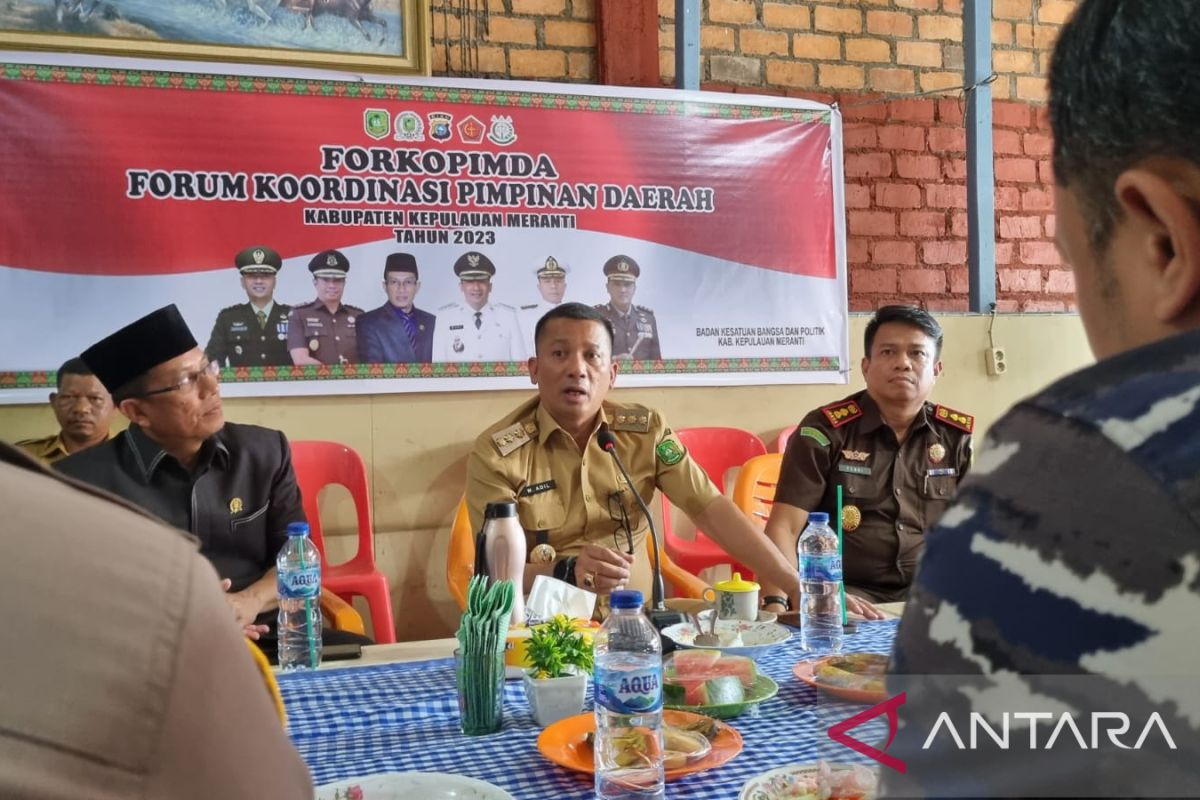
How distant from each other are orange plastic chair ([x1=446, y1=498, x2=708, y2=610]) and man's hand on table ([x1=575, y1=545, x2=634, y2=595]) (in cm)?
60

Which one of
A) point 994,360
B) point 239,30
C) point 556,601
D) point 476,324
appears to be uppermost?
point 239,30

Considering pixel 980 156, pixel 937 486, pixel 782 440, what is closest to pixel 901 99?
pixel 980 156

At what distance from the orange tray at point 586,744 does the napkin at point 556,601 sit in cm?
36

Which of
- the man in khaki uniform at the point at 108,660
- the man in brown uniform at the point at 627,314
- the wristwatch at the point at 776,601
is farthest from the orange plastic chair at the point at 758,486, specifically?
the man in khaki uniform at the point at 108,660

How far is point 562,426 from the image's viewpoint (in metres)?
2.25

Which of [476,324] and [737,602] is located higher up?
[476,324]

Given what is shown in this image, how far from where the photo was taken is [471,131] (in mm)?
2771

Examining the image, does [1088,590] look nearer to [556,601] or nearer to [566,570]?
[556,601]

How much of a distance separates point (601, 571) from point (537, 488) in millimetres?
558

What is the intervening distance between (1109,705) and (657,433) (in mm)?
1928

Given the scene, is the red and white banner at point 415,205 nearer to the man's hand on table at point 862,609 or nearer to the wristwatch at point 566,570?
the wristwatch at point 566,570

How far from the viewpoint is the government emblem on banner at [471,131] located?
109 inches

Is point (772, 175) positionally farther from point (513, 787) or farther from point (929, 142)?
point (513, 787)

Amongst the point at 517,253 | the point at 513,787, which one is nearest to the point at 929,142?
A: the point at 517,253
